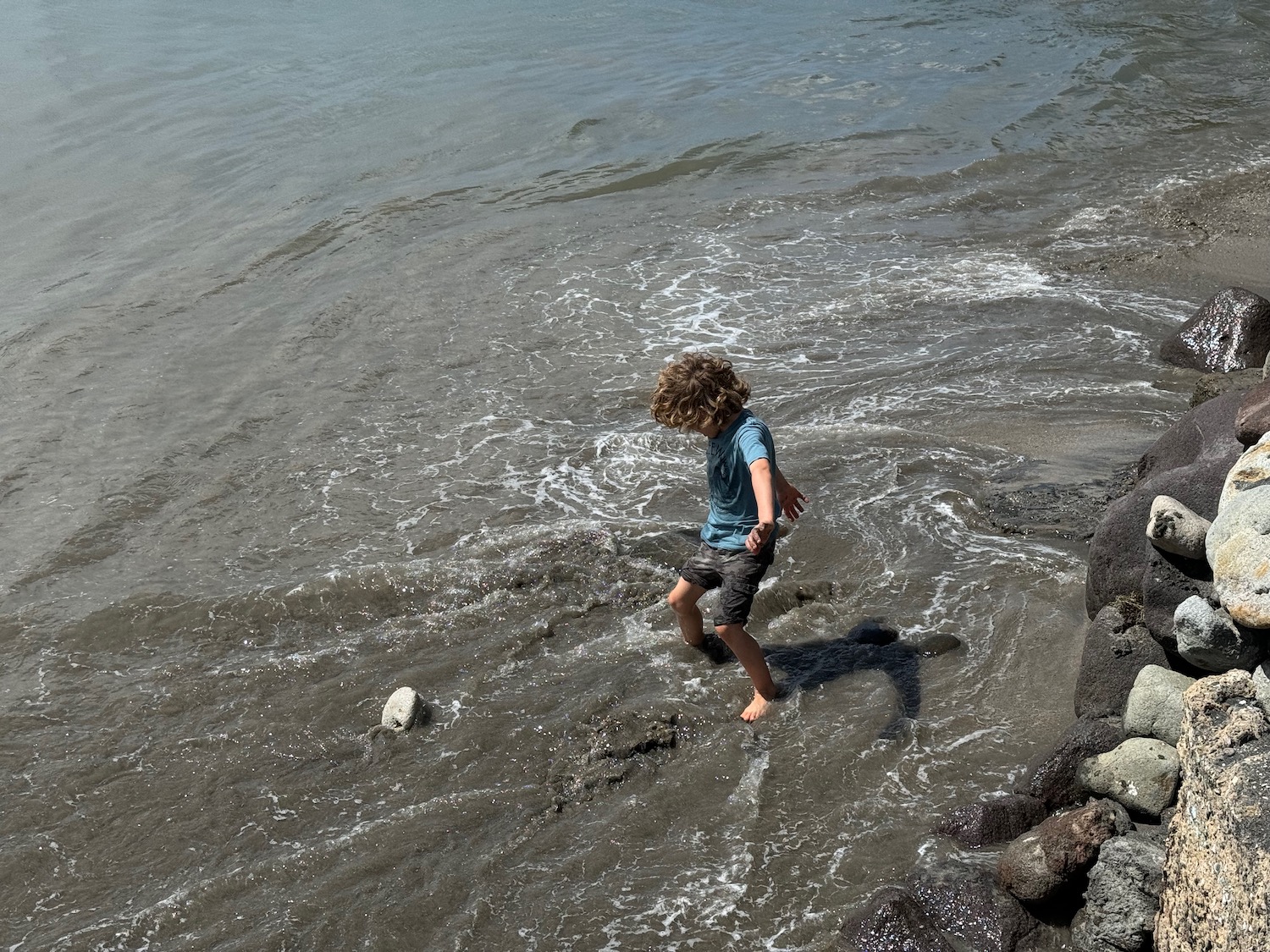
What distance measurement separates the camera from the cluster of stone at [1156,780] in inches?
126

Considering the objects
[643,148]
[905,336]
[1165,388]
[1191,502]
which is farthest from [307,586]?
[643,148]

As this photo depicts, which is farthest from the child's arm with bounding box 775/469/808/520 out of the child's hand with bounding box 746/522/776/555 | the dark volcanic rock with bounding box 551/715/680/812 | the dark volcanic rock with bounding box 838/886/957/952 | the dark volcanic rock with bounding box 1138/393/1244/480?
the dark volcanic rock with bounding box 1138/393/1244/480

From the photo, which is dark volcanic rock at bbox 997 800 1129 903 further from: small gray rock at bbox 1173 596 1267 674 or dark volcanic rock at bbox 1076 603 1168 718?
dark volcanic rock at bbox 1076 603 1168 718

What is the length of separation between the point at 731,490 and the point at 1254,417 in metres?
2.19

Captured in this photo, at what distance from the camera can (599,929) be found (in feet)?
13.1

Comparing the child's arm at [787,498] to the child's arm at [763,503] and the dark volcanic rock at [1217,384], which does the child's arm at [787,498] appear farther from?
the dark volcanic rock at [1217,384]

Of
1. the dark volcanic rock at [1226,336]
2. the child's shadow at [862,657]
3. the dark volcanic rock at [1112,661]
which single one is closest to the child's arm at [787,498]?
the child's shadow at [862,657]

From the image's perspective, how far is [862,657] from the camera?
17.7 ft

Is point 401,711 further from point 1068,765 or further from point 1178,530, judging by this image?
point 1178,530

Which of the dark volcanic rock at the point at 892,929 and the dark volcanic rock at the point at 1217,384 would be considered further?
the dark volcanic rock at the point at 1217,384

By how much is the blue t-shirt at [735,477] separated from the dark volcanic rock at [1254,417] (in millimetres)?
1949

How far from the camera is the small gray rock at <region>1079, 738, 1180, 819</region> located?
3.92 meters

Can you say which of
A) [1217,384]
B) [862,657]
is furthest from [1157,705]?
[1217,384]

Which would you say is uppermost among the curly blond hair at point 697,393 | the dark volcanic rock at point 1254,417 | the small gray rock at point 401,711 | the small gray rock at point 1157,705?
the curly blond hair at point 697,393
